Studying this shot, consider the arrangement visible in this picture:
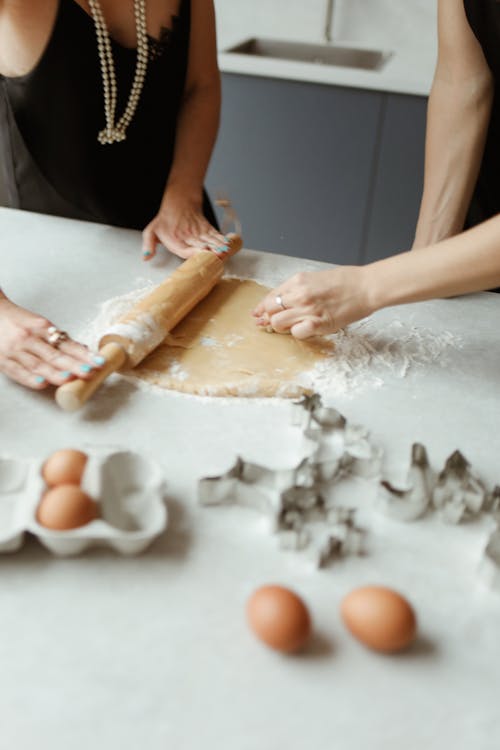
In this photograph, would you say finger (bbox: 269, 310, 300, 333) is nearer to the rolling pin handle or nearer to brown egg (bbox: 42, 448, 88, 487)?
the rolling pin handle

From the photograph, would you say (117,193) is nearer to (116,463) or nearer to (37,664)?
(116,463)

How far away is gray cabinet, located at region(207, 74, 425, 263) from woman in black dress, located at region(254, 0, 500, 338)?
859mm

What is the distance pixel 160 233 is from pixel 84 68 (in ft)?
1.12

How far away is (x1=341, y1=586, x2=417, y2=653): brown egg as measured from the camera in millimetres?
644

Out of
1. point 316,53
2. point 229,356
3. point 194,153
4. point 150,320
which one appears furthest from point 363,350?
point 316,53

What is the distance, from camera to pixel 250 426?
96cm

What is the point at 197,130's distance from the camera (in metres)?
1.56

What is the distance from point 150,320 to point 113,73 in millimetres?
587

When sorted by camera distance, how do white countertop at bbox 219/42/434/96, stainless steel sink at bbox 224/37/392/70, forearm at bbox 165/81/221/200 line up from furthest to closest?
stainless steel sink at bbox 224/37/392/70
white countertop at bbox 219/42/434/96
forearm at bbox 165/81/221/200

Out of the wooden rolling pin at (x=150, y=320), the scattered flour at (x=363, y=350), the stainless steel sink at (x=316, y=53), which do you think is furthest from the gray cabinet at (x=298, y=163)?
the scattered flour at (x=363, y=350)

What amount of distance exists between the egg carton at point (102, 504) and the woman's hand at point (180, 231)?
2.03ft

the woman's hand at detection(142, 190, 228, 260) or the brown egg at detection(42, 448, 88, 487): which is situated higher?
the woman's hand at detection(142, 190, 228, 260)

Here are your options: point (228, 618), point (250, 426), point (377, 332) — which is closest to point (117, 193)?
point (377, 332)

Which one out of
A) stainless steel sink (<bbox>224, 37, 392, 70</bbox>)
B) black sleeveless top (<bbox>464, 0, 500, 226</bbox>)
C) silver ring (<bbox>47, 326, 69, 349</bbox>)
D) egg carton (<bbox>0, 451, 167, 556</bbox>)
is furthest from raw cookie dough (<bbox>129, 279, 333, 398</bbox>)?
stainless steel sink (<bbox>224, 37, 392, 70</bbox>)
